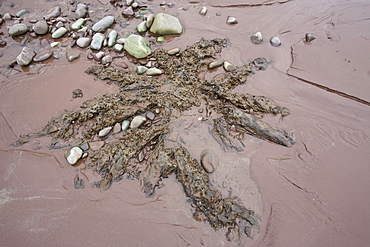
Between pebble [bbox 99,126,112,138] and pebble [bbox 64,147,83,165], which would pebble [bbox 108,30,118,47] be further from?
pebble [bbox 64,147,83,165]

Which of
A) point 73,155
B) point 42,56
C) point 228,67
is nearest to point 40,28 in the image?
point 42,56

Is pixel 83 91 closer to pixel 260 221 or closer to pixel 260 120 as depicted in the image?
pixel 260 120

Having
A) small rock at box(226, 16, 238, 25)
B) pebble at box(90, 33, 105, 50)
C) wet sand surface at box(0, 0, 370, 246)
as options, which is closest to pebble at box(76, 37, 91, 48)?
pebble at box(90, 33, 105, 50)

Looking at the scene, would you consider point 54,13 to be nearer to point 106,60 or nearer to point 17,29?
point 17,29

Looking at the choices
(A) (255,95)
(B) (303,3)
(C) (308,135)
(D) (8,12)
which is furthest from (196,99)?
(D) (8,12)

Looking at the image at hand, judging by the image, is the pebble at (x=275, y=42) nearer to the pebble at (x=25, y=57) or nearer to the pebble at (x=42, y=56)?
the pebble at (x=42, y=56)
